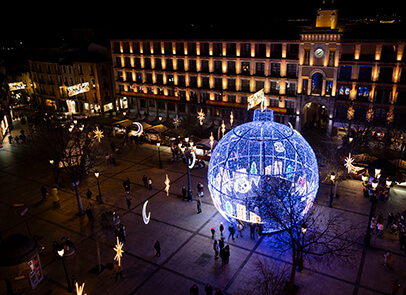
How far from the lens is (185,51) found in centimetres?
5006

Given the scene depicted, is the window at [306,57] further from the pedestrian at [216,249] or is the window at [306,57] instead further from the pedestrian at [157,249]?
the pedestrian at [157,249]

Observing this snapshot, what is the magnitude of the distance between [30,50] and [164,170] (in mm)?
52474

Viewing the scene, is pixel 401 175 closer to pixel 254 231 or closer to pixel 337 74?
pixel 254 231

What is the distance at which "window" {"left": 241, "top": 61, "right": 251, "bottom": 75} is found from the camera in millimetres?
45844

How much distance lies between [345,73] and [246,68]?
1298 cm

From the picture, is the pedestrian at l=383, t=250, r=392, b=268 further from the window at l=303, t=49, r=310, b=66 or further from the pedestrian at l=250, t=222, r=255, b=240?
the window at l=303, t=49, r=310, b=66

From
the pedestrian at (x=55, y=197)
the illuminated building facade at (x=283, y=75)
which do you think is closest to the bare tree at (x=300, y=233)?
the illuminated building facade at (x=283, y=75)

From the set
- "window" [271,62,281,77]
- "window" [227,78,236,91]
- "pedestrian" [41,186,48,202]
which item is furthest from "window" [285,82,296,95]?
"pedestrian" [41,186,48,202]

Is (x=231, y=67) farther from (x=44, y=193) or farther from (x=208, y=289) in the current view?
(x=208, y=289)

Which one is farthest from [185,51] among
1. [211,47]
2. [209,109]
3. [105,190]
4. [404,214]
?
[404,214]

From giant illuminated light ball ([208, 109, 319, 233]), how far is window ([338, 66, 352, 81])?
77.0ft

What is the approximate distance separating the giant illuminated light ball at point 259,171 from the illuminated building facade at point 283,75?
624 inches

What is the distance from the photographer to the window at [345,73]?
134 ft

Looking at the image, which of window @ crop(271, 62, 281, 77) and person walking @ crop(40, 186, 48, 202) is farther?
window @ crop(271, 62, 281, 77)
